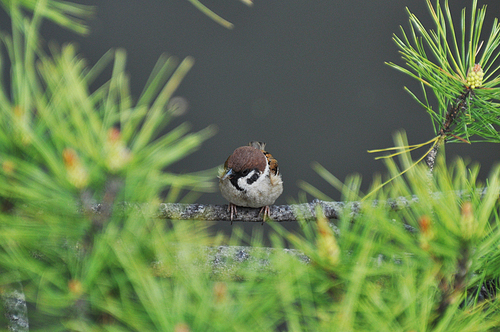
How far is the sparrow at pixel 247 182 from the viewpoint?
2.81 feet

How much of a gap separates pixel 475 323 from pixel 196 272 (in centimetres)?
19

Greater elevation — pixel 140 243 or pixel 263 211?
pixel 140 243

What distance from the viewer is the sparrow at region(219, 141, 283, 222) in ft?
2.81

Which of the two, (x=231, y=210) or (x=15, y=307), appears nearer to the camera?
(x=15, y=307)

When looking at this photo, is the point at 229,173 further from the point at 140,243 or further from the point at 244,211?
the point at 140,243

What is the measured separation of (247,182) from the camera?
2.82 feet

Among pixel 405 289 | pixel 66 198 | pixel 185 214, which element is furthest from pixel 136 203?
pixel 185 214

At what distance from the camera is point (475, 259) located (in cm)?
Answer: 27

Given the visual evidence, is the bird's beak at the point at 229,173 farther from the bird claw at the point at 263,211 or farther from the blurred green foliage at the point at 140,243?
the blurred green foliage at the point at 140,243

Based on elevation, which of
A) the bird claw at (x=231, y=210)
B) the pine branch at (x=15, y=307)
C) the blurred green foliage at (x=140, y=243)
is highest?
the blurred green foliage at (x=140, y=243)

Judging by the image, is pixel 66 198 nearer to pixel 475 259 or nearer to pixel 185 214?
pixel 475 259

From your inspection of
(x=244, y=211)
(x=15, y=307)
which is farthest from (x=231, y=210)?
(x=15, y=307)

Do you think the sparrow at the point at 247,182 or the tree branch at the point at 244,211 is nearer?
the tree branch at the point at 244,211

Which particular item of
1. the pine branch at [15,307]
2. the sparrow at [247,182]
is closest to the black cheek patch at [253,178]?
the sparrow at [247,182]
